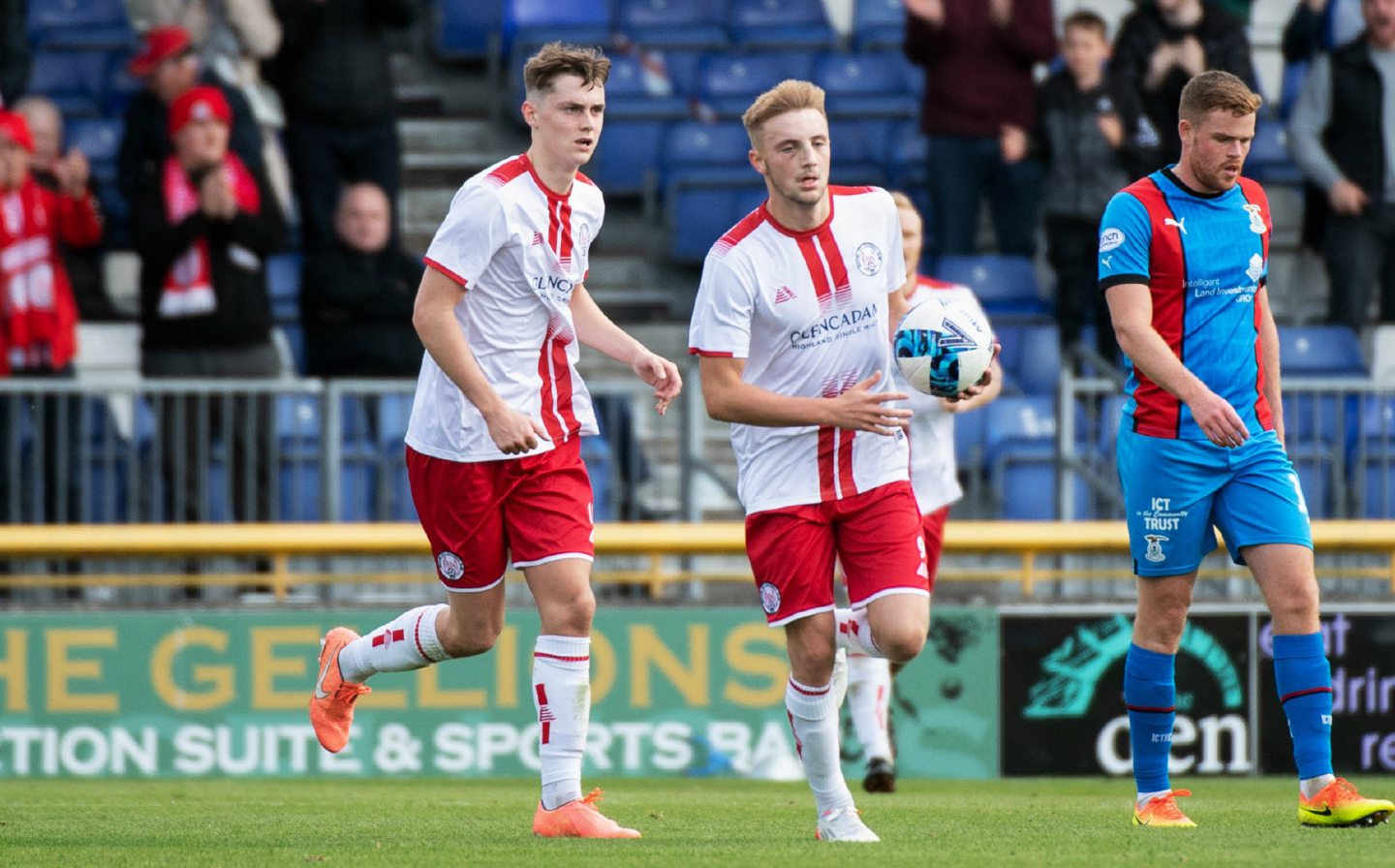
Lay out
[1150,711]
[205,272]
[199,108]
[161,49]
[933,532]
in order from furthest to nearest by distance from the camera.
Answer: [161,49] < [199,108] < [205,272] < [933,532] < [1150,711]

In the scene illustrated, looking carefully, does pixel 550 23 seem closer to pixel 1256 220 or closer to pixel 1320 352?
pixel 1320 352

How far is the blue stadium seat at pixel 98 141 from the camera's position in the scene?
1411 cm

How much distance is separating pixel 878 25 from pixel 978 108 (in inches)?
123

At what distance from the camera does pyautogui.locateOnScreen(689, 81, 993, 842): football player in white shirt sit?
6340 millimetres

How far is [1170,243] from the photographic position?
6.66 meters

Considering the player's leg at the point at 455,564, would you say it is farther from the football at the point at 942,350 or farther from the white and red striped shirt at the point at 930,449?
the white and red striped shirt at the point at 930,449

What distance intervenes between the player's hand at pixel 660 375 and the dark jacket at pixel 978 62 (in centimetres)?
728

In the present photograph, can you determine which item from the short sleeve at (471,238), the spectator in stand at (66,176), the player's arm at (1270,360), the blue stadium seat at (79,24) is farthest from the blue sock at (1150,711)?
the blue stadium seat at (79,24)

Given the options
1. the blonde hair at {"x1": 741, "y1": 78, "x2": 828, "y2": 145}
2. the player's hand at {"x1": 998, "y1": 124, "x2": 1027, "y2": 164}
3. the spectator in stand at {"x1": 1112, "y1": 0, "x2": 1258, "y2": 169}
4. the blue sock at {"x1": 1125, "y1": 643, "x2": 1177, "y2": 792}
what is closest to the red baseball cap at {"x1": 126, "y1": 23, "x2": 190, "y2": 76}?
the player's hand at {"x1": 998, "y1": 124, "x2": 1027, "y2": 164}

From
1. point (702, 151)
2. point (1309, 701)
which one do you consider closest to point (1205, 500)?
point (1309, 701)

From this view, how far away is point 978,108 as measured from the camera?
13750 millimetres

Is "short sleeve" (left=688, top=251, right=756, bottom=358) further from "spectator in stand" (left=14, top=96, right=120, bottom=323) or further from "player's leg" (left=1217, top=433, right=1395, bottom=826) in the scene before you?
"spectator in stand" (left=14, top=96, right=120, bottom=323)

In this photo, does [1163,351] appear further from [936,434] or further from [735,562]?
[735,562]

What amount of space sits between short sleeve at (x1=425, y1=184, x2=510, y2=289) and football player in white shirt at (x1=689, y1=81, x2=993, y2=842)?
0.66 metres
